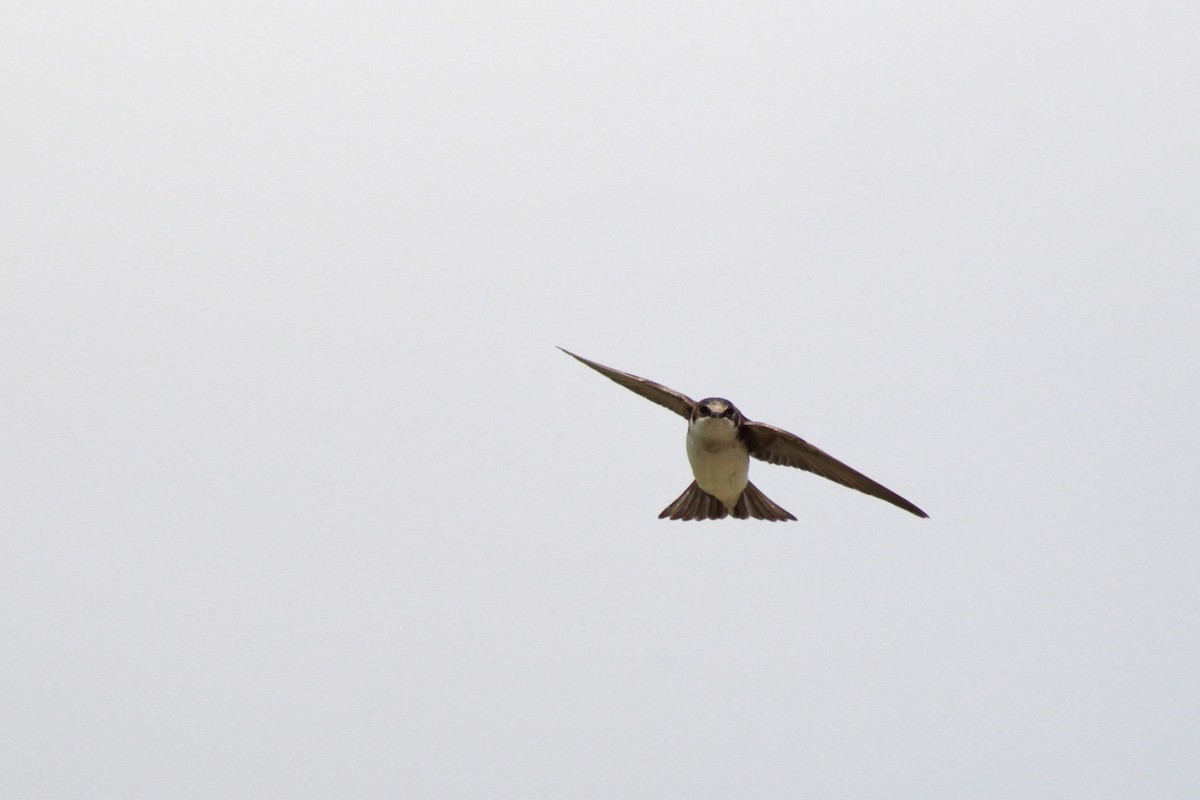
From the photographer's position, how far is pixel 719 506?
1599cm

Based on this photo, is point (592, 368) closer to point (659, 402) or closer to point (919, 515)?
point (659, 402)

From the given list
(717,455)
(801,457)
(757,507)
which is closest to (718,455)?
(717,455)

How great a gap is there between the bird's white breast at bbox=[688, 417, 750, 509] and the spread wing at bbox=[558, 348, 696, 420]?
338mm

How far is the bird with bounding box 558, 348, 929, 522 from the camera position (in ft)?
48.9

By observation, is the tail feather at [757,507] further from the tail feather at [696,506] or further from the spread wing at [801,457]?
the spread wing at [801,457]

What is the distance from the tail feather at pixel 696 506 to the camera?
15.9 m

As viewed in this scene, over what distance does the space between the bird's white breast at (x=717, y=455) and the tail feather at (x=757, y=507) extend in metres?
0.34

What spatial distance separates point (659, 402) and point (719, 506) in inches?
43.8

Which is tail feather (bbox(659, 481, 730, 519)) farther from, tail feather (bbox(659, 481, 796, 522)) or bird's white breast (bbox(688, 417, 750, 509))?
bird's white breast (bbox(688, 417, 750, 509))

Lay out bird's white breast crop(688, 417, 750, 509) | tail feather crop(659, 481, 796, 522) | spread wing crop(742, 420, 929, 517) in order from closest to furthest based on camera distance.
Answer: spread wing crop(742, 420, 929, 517)
bird's white breast crop(688, 417, 750, 509)
tail feather crop(659, 481, 796, 522)

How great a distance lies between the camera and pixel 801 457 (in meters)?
15.2

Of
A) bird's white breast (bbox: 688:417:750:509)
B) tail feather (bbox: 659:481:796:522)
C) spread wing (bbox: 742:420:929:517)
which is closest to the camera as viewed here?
spread wing (bbox: 742:420:929:517)

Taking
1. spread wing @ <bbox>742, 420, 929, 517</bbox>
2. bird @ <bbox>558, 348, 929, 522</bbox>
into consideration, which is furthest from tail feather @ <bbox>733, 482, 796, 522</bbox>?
spread wing @ <bbox>742, 420, 929, 517</bbox>

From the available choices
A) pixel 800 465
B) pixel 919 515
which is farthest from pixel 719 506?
pixel 919 515
